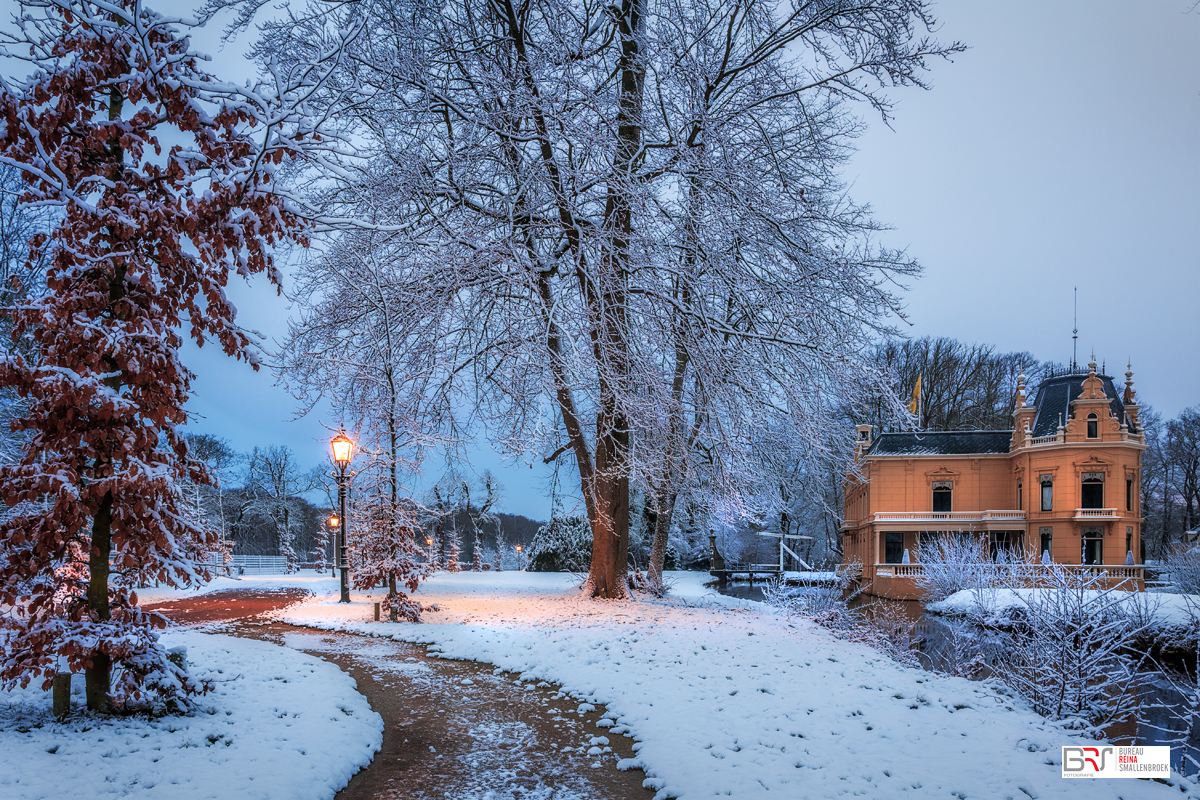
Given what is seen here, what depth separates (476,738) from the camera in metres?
5.64

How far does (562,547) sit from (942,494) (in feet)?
56.6

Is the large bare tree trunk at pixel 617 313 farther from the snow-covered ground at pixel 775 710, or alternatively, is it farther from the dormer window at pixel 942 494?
the dormer window at pixel 942 494

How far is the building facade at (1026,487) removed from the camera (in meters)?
27.0

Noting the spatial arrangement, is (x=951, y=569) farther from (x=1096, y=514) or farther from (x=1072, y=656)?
(x=1072, y=656)

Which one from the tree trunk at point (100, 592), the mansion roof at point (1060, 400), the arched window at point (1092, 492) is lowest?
Answer: the arched window at point (1092, 492)

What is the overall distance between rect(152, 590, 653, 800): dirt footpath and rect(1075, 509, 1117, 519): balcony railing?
90.3ft

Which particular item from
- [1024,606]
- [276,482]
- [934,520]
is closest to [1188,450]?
[934,520]

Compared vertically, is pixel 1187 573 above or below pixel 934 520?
below

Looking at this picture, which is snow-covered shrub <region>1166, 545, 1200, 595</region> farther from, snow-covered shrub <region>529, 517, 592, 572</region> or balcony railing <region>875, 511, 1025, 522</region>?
snow-covered shrub <region>529, 517, 592, 572</region>

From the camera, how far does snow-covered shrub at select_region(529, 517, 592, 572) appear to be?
84.8 ft

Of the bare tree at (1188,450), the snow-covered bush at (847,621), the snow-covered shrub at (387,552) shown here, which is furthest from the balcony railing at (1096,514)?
the snow-covered shrub at (387,552)

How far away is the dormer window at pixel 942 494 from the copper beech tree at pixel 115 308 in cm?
3106

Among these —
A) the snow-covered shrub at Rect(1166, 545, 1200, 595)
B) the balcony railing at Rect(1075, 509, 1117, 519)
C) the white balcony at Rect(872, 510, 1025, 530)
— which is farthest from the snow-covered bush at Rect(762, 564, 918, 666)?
the balcony railing at Rect(1075, 509, 1117, 519)

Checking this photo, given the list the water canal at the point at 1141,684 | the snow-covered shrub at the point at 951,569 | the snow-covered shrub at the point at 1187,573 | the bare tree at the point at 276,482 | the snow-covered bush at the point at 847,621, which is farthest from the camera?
the bare tree at the point at 276,482
